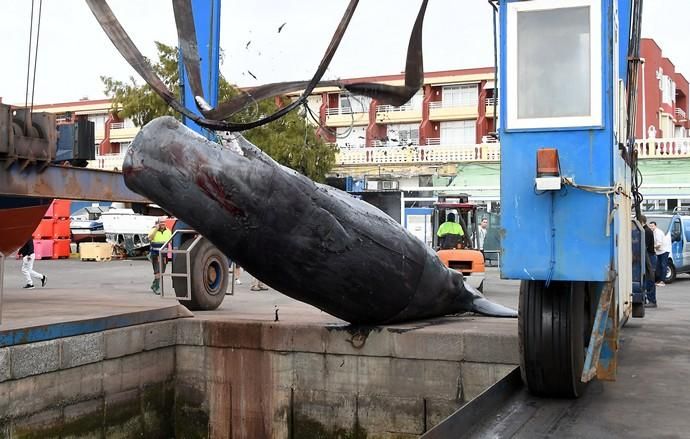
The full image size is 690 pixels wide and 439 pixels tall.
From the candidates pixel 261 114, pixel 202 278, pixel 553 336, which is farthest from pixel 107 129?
pixel 553 336

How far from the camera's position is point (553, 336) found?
5.04 m

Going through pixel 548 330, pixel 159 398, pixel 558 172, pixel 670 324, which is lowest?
pixel 159 398

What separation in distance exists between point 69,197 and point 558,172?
22.9 ft

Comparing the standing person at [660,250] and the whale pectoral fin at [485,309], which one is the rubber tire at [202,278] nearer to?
the whale pectoral fin at [485,309]

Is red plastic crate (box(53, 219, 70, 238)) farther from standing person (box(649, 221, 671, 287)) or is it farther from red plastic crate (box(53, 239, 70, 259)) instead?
standing person (box(649, 221, 671, 287))

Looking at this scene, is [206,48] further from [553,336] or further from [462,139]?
[462,139]

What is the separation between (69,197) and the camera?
9.56 m

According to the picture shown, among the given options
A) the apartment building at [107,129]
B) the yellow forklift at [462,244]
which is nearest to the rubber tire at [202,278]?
the yellow forklift at [462,244]

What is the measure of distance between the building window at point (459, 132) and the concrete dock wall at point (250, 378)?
31.4 m

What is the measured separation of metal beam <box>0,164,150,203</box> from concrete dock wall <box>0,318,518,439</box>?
247 cm

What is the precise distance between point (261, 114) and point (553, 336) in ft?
51.7

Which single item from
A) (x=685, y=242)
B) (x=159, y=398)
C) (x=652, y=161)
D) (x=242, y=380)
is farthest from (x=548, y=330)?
Result: (x=652, y=161)

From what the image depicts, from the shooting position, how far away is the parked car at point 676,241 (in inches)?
789

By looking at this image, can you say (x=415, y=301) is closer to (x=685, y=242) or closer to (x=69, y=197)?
(x=69, y=197)
